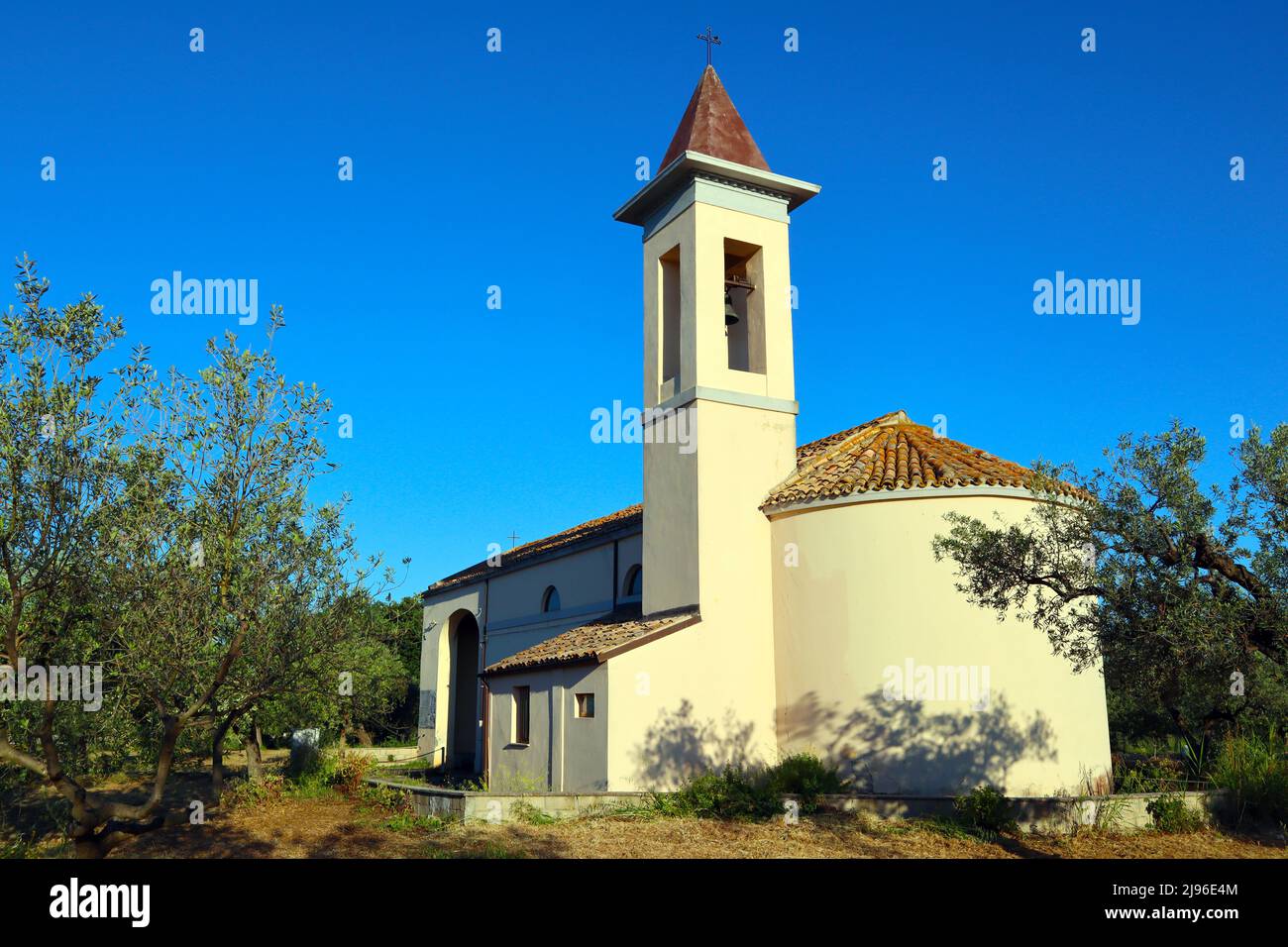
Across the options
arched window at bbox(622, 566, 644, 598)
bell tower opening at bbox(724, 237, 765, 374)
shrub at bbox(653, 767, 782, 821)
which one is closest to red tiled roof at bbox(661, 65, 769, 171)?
bell tower opening at bbox(724, 237, 765, 374)

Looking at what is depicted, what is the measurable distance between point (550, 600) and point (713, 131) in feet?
43.4

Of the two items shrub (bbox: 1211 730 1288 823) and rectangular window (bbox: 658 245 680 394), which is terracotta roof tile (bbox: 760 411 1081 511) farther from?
shrub (bbox: 1211 730 1288 823)

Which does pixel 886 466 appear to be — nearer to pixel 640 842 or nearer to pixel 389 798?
pixel 640 842

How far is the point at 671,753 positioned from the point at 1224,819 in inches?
352

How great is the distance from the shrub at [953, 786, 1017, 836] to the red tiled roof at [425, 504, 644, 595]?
10445mm

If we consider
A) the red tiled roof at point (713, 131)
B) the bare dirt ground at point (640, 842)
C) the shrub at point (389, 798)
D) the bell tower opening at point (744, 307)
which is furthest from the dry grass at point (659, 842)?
the red tiled roof at point (713, 131)

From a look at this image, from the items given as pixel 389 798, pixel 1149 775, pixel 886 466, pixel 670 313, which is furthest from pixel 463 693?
pixel 1149 775

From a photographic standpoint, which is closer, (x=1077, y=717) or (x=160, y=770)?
(x=160, y=770)

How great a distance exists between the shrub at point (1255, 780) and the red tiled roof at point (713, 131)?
568 inches

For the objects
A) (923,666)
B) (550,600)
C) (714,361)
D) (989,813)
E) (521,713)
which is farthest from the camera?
(550,600)

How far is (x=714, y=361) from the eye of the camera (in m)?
20.0
